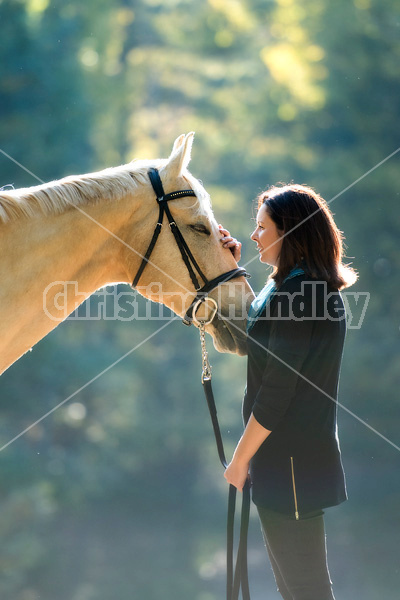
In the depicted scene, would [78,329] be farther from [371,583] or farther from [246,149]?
[371,583]

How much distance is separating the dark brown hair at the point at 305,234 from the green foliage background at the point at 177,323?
22.7ft

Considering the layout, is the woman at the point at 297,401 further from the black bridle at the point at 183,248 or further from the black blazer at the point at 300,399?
the black bridle at the point at 183,248

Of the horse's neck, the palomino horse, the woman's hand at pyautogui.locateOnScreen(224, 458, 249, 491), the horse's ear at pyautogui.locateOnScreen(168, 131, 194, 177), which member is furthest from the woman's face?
the woman's hand at pyautogui.locateOnScreen(224, 458, 249, 491)

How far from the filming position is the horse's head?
7.15 ft

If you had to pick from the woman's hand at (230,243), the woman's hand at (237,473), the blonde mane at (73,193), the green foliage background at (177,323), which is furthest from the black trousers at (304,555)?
the green foliage background at (177,323)

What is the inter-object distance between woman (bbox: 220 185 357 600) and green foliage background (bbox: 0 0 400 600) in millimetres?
6934

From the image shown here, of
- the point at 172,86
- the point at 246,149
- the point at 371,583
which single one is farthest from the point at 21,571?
the point at 172,86

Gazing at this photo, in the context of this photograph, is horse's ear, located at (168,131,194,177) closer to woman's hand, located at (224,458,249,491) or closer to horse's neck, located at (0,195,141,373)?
horse's neck, located at (0,195,141,373)

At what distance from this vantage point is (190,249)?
220cm

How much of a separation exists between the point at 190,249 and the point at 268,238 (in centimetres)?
37

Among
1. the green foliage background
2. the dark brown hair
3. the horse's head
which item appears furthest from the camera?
the green foliage background

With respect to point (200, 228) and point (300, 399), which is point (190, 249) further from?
point (300, 399)

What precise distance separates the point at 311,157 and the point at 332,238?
859cm

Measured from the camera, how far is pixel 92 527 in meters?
9.67
